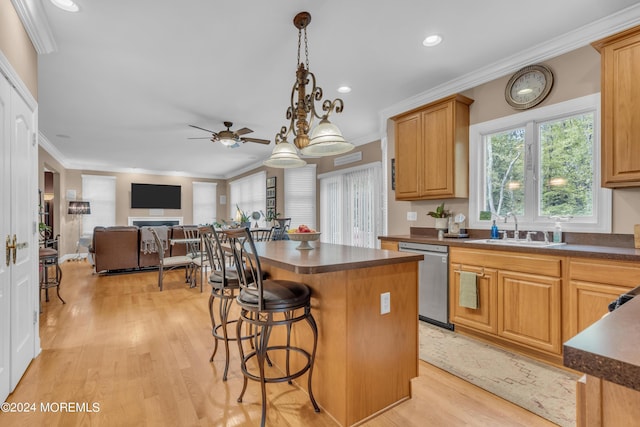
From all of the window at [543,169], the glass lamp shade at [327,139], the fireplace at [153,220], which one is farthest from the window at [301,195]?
the fireplace at [153,220]

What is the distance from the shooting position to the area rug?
1932mm

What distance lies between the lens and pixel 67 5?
223 centimetres

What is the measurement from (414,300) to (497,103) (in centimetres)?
237

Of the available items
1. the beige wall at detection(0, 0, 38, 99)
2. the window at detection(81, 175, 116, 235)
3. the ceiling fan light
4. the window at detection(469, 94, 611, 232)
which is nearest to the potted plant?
the window at detection(469, 94, 611, 232)

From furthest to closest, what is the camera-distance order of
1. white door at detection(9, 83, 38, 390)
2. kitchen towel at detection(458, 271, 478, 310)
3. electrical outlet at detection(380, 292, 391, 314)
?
kitchen towel at detection(458, 271, 478, 310) → white door at detection(9, 83, 38, 390) → electrical outlet at detection(380, 292, 391, 314)

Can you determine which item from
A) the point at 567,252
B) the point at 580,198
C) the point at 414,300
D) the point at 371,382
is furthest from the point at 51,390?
the point at 580,198

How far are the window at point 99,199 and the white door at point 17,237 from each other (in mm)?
7507

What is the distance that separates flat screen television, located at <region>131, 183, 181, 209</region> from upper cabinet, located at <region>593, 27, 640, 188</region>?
1024 centimetres

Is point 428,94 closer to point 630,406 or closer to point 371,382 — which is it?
point 371,382

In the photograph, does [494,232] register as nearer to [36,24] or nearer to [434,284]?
[434,284]

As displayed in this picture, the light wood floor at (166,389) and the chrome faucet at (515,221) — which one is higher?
the chrome faucet at (515,221)

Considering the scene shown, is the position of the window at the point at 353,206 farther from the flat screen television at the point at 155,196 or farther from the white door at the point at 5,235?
the flat screen television at the point at 155,196

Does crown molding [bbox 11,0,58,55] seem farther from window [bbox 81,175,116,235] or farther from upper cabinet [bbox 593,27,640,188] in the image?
window [bbox 81,175,116,235]

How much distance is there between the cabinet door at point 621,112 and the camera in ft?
7.24
